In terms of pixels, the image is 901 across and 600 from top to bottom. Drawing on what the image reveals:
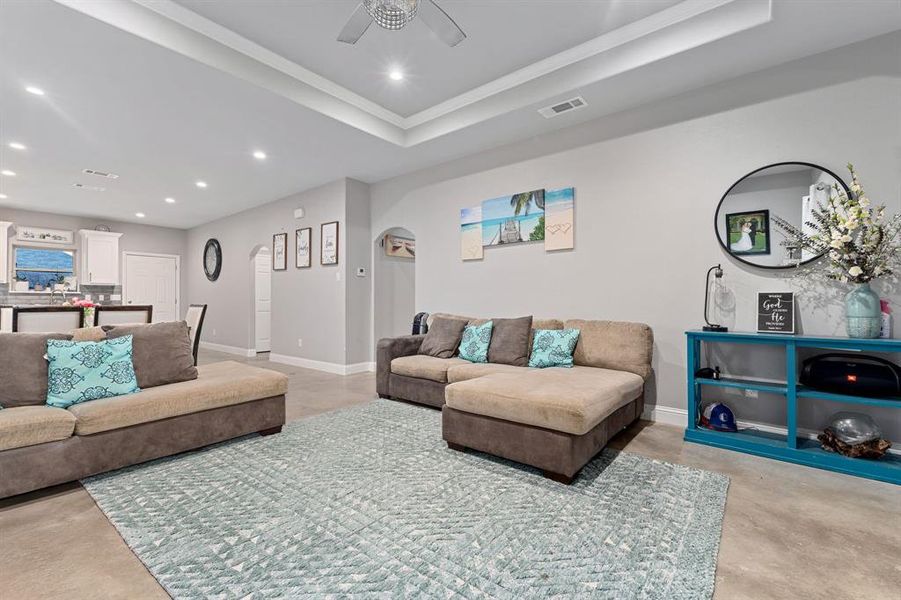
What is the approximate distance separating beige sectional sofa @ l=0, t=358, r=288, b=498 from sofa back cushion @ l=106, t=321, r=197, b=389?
0.11m

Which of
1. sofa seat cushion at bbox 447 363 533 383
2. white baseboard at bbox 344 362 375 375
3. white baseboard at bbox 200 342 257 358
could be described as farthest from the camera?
white baseboard at bbox 200 342 257 358

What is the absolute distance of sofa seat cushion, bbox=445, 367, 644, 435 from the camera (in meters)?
2.22

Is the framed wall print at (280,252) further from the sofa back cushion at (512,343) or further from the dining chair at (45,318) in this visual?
the sofa back cushion at (512,343)

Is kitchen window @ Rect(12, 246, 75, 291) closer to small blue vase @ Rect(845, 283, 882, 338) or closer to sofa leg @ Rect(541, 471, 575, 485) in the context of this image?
sofa leg @ Rect(541, 471, 575, 485)

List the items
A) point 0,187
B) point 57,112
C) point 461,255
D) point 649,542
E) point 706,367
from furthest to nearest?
1. point 0,187
2. point 461,255
3. point 57,112
4. point 706,367
5. point 649,542

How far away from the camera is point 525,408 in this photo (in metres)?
2.36

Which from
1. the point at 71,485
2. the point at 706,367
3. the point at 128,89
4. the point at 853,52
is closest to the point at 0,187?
the point at 128,89

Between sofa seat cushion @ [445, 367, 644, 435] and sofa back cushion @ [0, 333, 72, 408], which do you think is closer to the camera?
sofa seat cushion @ [445, 367, 644, 435]

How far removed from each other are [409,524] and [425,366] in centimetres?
200

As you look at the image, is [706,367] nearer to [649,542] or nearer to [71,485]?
[649,542]

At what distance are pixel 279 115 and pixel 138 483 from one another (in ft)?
10.6

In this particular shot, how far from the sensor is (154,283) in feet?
29.8

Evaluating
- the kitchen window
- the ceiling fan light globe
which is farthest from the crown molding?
the kitchen window

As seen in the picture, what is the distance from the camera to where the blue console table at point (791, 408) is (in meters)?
2.37
